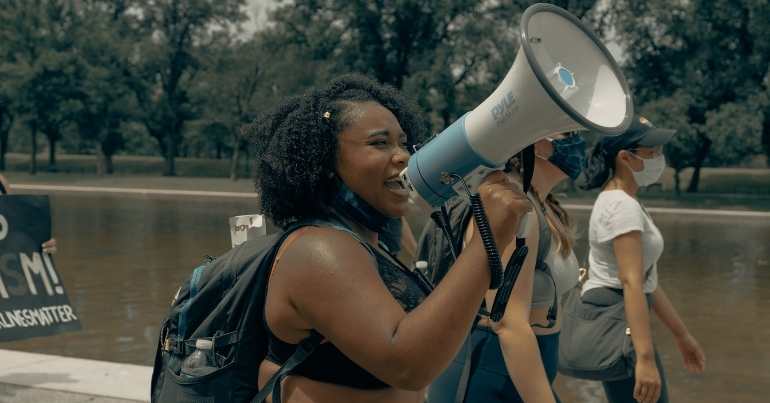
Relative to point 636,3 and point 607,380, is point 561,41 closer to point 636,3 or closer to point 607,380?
point 607,380

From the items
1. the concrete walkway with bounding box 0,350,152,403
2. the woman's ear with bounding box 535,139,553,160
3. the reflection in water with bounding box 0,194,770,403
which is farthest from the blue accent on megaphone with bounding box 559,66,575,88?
the reflection in water with bounding box 0,194,770,403

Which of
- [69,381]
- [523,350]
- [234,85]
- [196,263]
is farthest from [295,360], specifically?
[234,85]

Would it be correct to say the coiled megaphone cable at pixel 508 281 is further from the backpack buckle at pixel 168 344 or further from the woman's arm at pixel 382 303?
the backpack buckle at pixel 168 344

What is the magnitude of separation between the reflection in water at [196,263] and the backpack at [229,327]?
4141 millimetres

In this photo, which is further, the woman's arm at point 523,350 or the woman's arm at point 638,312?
the woman's arm at point 638,312

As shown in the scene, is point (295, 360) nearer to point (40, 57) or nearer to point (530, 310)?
point (530, 310)

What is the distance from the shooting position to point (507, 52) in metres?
42.6

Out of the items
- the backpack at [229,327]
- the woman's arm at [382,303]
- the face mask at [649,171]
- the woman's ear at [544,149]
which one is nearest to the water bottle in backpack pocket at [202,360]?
the backpack at [229,327]

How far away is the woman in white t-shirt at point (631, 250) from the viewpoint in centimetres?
344

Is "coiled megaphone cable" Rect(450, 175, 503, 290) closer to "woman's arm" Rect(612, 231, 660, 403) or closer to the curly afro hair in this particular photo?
the curly afro hair

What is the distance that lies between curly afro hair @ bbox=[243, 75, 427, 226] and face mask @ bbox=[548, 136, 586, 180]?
0.93 meters

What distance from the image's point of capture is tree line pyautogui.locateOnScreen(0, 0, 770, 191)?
38719 millimetres

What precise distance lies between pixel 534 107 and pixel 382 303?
1.56 feet

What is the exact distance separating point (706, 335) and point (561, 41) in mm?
7245
